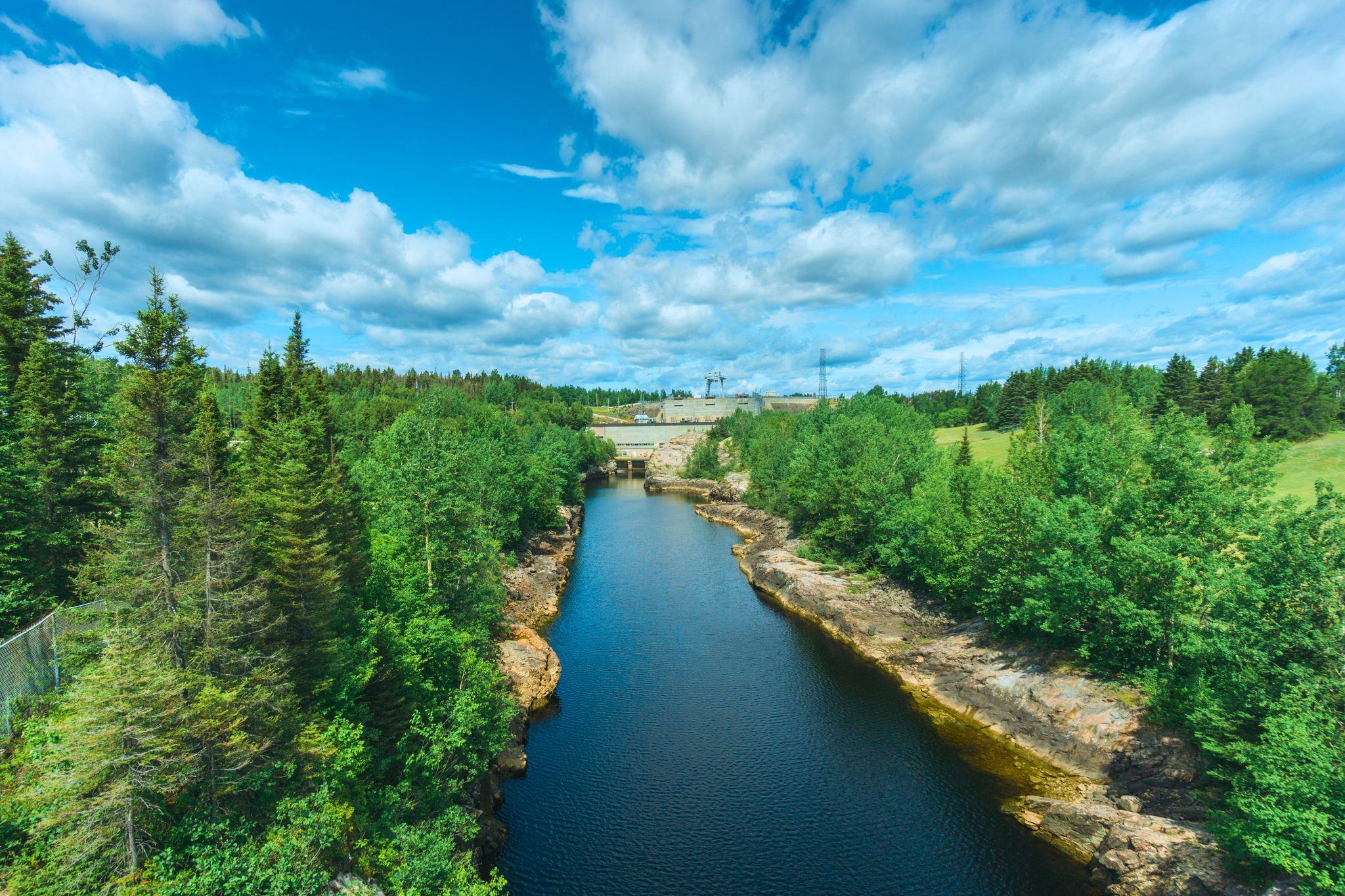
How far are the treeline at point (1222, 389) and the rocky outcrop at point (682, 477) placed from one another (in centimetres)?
5014

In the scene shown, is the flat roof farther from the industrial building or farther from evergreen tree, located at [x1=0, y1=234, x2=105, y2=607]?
evergreen tree, located at [x1=0, y1=234, x2=105, y2=607]

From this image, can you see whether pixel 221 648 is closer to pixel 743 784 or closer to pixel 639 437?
pixel 743 784

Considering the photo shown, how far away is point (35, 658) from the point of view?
16672mm

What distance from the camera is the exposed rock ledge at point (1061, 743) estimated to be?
21703 mm

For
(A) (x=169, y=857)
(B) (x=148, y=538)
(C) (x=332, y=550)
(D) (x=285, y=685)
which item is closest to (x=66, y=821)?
(A) (x=169, y=857)

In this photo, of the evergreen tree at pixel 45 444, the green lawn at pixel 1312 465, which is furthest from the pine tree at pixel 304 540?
the green lawn at pixel 1312 465

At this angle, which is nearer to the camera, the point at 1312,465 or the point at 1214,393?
the point at 1312,465

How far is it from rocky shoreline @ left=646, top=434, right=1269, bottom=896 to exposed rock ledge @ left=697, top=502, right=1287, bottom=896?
49 millimetres

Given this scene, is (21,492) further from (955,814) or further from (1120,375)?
(1120,375)

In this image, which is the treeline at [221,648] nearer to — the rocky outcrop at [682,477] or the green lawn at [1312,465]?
the green lawn at [1312,465]

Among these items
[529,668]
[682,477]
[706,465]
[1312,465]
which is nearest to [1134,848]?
[529,668]

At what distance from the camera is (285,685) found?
53.3 ft

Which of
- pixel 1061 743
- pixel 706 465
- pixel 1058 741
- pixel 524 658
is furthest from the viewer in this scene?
pixel 706 465

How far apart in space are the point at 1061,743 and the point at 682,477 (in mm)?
111432
